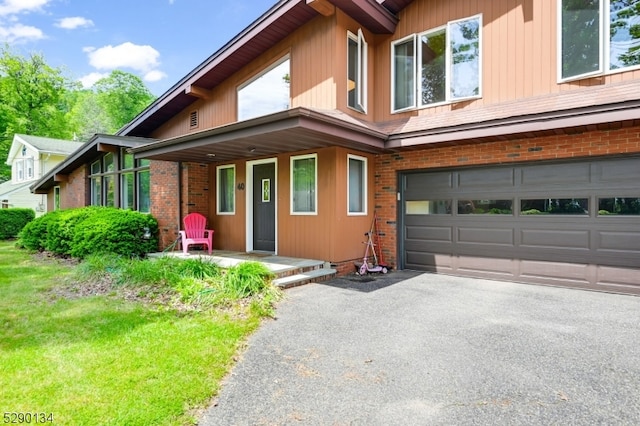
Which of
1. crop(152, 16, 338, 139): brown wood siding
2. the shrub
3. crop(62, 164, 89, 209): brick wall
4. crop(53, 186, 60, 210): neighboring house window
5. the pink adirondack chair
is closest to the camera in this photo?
crop(152, 16, 338, 139): brown wood siding

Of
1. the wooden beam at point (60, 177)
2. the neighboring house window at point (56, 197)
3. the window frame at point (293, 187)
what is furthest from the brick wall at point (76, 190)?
the window frame at point (293, 187)

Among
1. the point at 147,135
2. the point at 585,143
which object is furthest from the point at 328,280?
the point at 147,135

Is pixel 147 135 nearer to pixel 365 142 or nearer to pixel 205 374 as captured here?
pixel 365 142

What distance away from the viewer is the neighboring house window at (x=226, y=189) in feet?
29.5

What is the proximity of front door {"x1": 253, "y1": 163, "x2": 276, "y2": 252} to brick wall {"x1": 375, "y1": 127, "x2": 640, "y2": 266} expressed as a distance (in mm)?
2356

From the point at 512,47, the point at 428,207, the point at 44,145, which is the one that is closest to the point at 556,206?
the point at 428,207

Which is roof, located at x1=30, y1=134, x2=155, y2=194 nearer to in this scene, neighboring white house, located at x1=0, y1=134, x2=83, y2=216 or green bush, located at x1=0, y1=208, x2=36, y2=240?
green bush, located at x1=0, y1=208, x2=36, y2=240

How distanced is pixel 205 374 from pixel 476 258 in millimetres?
5548

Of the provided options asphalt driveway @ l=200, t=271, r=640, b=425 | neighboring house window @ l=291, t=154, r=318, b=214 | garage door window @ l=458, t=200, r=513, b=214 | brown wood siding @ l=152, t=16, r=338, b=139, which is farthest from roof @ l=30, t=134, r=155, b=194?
garage door window @ l=458, t=200, r=513, b=214

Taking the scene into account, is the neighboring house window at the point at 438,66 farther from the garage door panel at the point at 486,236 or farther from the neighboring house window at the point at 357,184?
the garage door panel at the point at 486,236

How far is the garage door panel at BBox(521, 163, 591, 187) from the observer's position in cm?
576

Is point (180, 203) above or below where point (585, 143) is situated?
below

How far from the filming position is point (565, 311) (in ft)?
15.3

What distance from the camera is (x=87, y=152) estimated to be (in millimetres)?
12078
